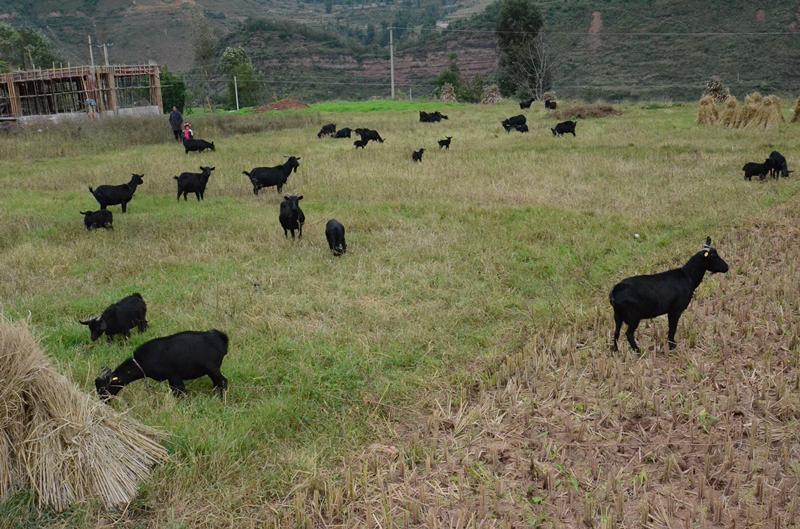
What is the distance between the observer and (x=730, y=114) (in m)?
28.3

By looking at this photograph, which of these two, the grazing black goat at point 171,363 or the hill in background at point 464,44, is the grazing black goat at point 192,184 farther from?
the hill in background at point 464,44

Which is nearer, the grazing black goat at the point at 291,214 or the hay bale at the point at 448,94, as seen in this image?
the grazing black goat at the point at 291,214

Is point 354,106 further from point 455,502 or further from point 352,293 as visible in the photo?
point 455,502

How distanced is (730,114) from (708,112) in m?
1.07

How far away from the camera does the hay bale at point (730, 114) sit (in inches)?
1100

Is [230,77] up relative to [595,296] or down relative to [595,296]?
up

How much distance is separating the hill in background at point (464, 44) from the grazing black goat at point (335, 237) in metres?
57.8

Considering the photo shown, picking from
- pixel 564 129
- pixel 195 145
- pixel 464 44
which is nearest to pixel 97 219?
pixel 195 145

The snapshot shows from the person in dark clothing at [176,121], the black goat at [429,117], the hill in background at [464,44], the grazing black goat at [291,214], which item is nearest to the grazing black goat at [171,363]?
the grazing black goat at [291,214]

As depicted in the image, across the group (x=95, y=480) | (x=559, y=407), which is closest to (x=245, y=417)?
(x=95, y=480)

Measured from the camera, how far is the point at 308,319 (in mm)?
8422

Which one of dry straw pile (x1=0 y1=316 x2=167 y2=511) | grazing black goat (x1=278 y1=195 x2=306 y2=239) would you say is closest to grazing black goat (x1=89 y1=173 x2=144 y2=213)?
grazing black goat (x1=278 y1=195 x2=306 y2=239)

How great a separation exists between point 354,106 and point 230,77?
25701 mm

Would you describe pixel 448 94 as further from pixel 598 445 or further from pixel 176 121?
pixel 598 445
